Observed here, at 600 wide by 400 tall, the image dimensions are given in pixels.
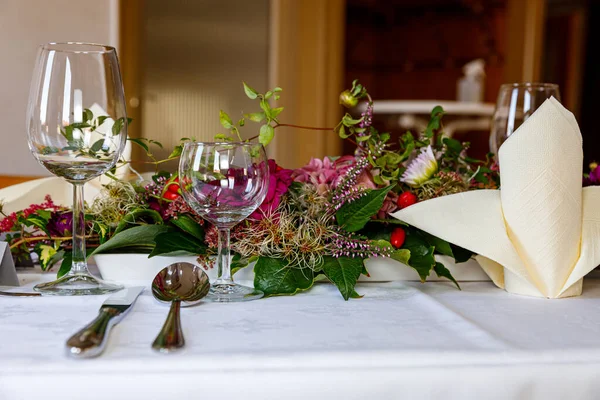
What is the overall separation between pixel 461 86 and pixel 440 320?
5295 millimetres

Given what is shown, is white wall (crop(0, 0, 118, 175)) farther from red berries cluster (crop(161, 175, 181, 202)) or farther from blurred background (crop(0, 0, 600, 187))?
red berries cluster (crop(161, 175, 181, 202))

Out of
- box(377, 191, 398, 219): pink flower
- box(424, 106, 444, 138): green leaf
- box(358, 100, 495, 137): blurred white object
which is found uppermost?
box(358, 100, 495, 137): blurred white object

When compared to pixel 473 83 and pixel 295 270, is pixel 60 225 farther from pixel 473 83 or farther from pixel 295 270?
pixel 473 83

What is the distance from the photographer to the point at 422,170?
865 mm

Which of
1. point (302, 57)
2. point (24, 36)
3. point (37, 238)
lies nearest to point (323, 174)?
point (37, 238)

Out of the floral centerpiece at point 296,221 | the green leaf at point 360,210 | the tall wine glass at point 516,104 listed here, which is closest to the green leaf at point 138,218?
the floral centerpiece at point 296,221

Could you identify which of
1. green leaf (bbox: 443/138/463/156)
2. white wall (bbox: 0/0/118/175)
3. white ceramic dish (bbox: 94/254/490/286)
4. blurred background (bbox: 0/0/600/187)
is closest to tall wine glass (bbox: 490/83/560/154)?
green leaf (bbox: 443/138/463/156)

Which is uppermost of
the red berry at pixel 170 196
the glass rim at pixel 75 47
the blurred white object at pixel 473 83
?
the blurred white object at pixel 473 83

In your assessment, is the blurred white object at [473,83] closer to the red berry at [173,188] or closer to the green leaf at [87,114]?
the red berry at [173,188]

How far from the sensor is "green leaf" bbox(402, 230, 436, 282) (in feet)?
2.49

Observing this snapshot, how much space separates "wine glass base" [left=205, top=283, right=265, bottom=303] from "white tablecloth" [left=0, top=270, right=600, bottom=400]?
0.11 ft

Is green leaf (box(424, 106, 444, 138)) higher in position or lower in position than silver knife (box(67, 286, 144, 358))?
higher

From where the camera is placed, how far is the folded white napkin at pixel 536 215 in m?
0.72

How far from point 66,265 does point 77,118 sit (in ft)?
0.64
